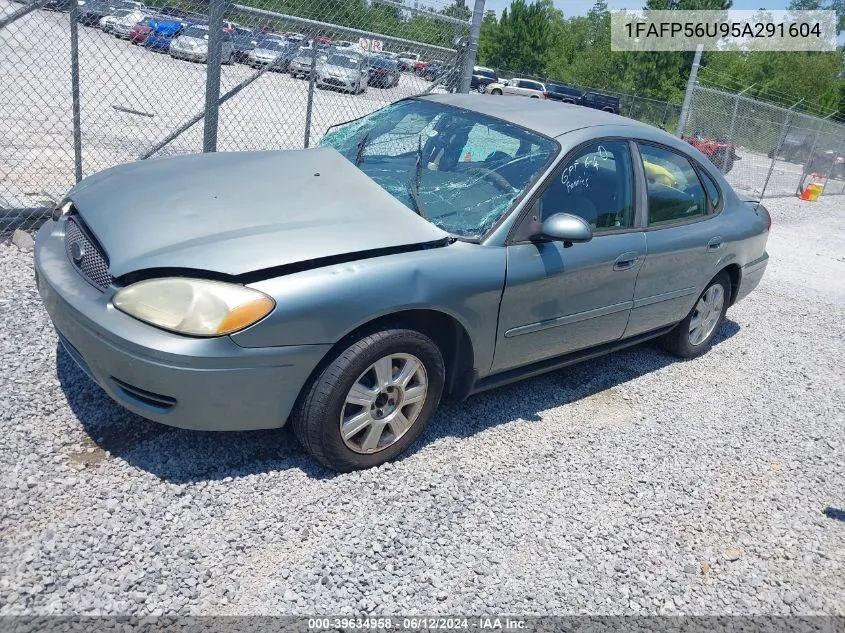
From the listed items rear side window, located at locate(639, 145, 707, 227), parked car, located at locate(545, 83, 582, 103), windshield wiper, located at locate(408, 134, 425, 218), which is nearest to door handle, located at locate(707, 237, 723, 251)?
rear side window, located at locate(639, 145, 707, 227)

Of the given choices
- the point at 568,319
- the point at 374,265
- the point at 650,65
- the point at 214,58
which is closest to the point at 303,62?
the point at 214,58

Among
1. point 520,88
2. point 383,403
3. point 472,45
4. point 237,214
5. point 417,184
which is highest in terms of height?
point 472,45

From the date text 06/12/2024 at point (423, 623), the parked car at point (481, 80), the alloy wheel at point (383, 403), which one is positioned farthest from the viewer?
the parked car at point (481, 80)

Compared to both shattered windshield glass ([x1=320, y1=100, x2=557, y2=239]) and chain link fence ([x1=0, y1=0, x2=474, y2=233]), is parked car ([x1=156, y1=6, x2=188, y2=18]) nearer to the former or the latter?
chain link fence ([x1=0, y1=0, x2=474, y2=233])

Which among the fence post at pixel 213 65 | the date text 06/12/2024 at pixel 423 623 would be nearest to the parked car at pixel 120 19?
the fence post at pixel 213 65

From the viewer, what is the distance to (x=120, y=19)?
197 inches

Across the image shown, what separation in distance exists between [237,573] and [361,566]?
463 mm

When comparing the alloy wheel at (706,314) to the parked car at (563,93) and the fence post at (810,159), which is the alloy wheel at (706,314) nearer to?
the fence post at (810,159)

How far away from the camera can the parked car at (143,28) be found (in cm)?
519

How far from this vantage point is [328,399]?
2750mm

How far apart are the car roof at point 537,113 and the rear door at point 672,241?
33 cm

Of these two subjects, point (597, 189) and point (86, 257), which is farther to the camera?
point (597, 189)

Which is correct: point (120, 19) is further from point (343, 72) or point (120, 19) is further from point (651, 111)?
point (651, 111)

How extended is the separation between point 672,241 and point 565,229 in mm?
1300
